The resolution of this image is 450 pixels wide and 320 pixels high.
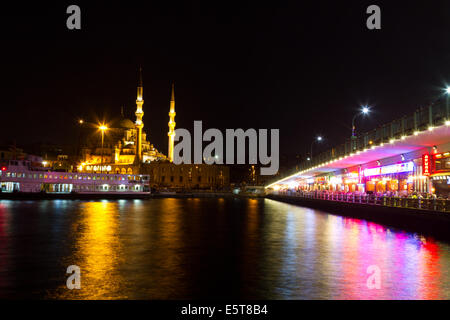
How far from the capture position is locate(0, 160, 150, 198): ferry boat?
260 ft

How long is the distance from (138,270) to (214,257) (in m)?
3.28

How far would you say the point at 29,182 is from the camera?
81750mm

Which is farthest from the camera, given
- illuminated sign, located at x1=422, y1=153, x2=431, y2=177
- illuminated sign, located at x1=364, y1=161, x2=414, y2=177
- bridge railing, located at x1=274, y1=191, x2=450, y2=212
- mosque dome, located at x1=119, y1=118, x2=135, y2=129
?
mosque dome, located at x1=119, y1=118, x2=135, y2=129

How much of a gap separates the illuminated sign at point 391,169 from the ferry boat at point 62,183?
53422 mm

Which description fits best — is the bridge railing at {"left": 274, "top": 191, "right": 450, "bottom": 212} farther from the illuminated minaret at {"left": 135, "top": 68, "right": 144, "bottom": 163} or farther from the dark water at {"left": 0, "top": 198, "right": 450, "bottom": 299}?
the illuminated minaret at {"left": 135, "top": 68, "right": 144, "bottom": 163}

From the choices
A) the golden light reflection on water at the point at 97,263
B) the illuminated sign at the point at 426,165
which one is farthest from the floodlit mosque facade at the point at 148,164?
the golden light reflection on water at the point at 97,263

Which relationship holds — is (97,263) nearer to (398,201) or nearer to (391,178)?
(398,201)

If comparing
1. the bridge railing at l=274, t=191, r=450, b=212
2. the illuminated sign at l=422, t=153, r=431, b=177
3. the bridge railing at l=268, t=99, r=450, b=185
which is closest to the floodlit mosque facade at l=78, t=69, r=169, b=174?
the bridge railing at l=274, t=191, r=450, b=212

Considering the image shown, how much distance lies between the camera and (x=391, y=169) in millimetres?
39719

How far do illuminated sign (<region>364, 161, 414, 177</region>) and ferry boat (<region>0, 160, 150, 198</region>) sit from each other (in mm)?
53422

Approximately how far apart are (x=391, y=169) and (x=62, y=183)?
65.8 metres

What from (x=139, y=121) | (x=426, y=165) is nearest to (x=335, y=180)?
(x=426, y=165)

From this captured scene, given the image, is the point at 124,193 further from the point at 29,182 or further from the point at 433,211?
the point at 433,211

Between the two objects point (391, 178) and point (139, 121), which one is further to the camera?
point (139, 121)
